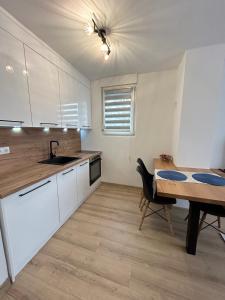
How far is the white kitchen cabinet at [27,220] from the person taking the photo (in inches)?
46.2

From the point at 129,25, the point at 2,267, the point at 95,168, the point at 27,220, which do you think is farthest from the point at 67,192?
the point at 129,25

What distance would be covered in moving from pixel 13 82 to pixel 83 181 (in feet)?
5.83

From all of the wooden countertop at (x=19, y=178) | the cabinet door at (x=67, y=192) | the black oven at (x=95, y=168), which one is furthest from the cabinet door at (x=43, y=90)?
the black oven at (x=95, y=168)

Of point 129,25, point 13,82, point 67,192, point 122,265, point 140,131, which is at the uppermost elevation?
point 129,25

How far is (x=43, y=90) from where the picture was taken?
1.82 metres

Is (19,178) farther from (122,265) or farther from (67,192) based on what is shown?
(122,265)

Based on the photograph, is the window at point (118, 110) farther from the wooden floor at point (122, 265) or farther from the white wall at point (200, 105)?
the wooden floor at point (122, 265)

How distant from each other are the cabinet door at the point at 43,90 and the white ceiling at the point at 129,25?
29 cm

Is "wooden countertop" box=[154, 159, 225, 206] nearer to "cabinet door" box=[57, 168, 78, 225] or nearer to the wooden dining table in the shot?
the wooden dining table

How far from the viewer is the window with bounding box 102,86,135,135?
300 centimetres

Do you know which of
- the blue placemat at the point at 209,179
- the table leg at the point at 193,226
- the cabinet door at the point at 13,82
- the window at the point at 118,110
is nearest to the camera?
the cabinet door at the point at 13,82

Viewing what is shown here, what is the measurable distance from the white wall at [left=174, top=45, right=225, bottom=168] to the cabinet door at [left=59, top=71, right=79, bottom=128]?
1.90 m

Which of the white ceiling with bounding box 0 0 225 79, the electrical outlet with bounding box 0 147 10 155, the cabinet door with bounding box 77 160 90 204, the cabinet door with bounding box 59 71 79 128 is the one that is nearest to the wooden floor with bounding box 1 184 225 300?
the cabinet door with bounding box 77 160 90 204

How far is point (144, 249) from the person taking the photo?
5.19 feet
